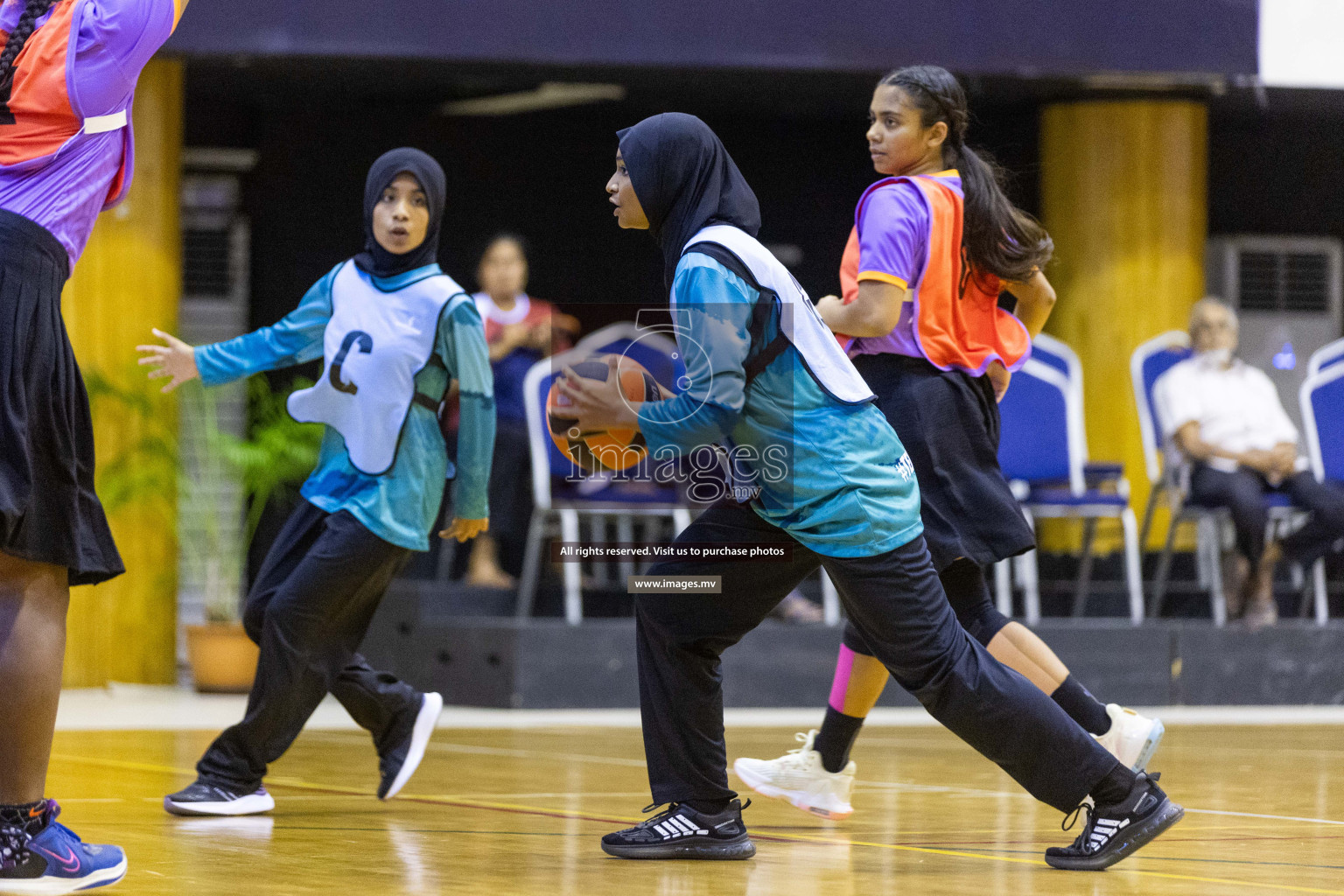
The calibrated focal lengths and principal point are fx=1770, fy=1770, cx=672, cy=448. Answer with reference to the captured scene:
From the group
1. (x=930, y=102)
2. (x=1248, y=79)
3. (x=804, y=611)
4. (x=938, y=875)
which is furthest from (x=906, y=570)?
(x=1248, y=79)

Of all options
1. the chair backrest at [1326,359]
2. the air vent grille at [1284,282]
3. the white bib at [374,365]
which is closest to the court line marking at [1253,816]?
the white bib at [374,365]

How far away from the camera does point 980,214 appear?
3826mm

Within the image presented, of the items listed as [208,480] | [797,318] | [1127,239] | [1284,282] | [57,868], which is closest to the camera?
[57,868]

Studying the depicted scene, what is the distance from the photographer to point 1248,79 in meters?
8.77

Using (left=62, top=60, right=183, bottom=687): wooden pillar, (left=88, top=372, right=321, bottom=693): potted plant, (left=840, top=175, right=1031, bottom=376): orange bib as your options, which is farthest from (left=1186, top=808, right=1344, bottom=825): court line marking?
(left=62, top=60, right=183, bottom=687): wooden pillar

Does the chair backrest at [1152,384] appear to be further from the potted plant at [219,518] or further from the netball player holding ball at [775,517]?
the netball player holding ball at [775,517]

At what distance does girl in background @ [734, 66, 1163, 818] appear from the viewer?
12.0 feet

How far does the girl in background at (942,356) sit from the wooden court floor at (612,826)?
0.25 meters

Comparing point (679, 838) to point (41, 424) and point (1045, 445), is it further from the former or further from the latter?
point (1045, 445)

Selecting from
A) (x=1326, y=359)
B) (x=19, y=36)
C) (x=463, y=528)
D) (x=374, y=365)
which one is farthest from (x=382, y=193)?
(x=1326, y=359)

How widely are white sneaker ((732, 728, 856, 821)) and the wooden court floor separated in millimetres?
49

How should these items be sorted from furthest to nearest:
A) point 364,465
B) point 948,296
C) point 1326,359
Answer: point 1326,359 < point 364,465 < point 948,296

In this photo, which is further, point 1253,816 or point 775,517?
point 1253,816

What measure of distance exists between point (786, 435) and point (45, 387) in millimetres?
1220
